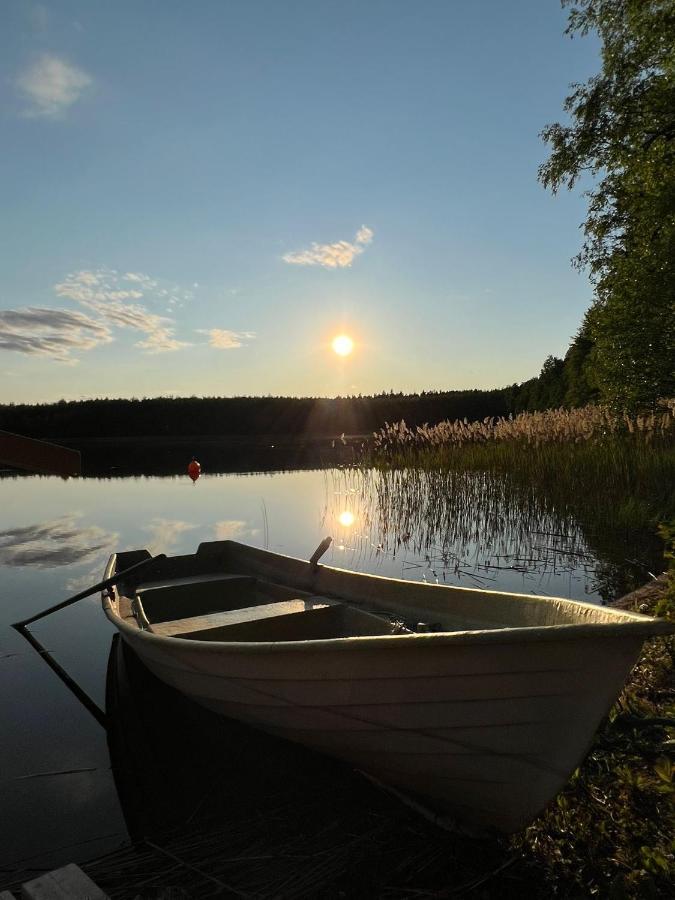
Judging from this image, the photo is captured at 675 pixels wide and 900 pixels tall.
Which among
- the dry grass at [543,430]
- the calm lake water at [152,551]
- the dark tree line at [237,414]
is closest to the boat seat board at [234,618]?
the calm lake water at [152,551]

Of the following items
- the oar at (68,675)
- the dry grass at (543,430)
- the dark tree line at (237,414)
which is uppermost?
the dark tree line at (237,414)

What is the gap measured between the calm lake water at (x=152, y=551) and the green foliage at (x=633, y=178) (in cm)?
788

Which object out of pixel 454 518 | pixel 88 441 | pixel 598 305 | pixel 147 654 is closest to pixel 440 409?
pixel 88 441

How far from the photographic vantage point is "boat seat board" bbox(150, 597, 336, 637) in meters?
4.73

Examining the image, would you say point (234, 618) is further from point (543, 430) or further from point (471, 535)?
point (543, 430)

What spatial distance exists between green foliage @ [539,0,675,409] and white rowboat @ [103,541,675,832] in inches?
590

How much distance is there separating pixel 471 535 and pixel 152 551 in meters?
5.71

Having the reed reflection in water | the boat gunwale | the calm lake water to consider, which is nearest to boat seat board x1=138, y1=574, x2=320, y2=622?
the calm lake water

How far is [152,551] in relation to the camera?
11938mm

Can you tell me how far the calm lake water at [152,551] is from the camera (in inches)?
165

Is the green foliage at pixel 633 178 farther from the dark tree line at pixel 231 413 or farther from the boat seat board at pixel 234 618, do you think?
the dark tree line at pixel 231 413

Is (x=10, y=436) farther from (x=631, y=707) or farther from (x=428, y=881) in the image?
(x=631, y=707)

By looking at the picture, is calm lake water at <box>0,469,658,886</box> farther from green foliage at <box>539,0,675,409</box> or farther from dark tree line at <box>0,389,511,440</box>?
dark tree line at <box>0,389,511,440</box>

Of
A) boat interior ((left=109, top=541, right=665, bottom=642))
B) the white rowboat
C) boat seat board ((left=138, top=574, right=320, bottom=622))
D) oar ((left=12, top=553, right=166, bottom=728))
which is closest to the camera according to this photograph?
the white rowboat
